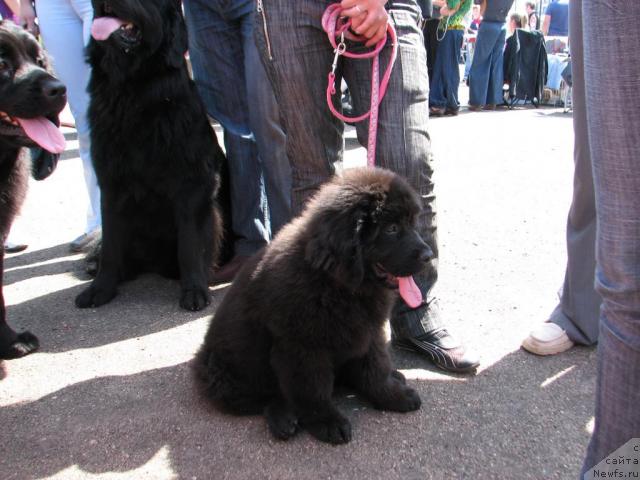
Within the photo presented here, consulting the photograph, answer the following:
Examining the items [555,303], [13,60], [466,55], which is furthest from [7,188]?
Answer: [466,55]

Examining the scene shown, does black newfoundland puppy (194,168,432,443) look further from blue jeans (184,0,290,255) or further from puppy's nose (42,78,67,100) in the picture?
puppy's nose (42,78,67,100)

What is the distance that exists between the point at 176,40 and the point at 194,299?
1.46m

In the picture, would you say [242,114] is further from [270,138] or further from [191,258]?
[191,258]

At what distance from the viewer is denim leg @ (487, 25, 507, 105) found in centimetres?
1134

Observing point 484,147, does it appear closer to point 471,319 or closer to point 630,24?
point 471,319

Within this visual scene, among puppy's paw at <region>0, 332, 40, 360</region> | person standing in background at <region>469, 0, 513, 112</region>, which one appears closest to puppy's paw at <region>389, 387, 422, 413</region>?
puppy's paw at <region>0, 332, 40, 360</region>

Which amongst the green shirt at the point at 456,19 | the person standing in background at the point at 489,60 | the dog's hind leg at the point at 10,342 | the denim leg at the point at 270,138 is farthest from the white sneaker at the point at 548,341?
the person standing in background at the point at 489,60

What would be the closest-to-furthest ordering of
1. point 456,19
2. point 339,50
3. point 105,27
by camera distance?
point 339,50 < point 105,27 < point 456,19

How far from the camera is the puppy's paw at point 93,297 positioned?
3.33 meters

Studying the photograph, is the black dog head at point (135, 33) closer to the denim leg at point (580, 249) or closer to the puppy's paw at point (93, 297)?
the puppy's paw at point (93, 297)

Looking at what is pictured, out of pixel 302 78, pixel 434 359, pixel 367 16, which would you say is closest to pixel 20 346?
pixel 302 78

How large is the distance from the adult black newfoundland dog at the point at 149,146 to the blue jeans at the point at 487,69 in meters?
8.92

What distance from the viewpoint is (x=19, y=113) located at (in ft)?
8.13

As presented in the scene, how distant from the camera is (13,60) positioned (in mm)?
2533
